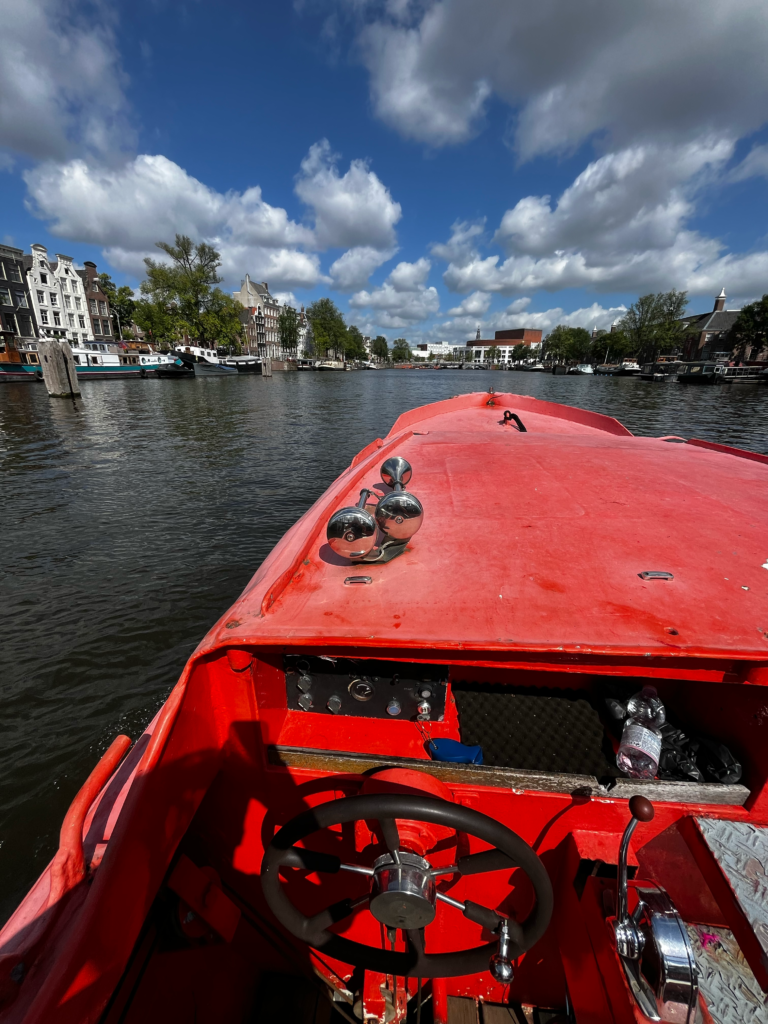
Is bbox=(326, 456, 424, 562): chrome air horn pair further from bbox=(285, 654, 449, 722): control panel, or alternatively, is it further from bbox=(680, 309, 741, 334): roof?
bbox=(680, 309, 741, 334): roof

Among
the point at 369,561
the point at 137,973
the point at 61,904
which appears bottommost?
the point at 137,973

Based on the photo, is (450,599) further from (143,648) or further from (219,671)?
(143,648)

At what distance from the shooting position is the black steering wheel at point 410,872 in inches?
52.1

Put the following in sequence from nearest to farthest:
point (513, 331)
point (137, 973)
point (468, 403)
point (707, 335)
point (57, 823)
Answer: point (137, 973)
point (57, 823)
point (468, 403)
point (707, 335)
point (513, 331)

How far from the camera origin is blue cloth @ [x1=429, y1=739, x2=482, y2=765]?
76.0 inches

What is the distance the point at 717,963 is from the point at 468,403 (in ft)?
26.1

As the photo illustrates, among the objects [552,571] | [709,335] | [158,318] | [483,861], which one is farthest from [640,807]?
[709,335]

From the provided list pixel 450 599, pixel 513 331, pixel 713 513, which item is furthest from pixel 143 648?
pixel 513 331

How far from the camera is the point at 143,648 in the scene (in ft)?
15.6

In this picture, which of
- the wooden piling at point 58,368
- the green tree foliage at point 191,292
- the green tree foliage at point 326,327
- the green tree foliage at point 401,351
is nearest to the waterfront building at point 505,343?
the green tree foliage at point 401,351

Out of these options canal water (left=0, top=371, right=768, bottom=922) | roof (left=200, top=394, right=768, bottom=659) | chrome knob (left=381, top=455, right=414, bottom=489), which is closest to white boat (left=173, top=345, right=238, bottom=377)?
canal water (left=0, top=371, right=768, bottom=922)

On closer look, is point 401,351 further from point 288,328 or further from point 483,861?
point 483,861

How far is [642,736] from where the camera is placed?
1956mm

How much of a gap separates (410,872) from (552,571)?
4.22 feet
